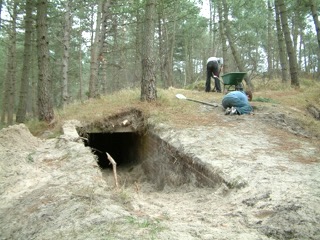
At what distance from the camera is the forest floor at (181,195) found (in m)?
3.33

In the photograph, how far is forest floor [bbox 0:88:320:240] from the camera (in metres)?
3.33

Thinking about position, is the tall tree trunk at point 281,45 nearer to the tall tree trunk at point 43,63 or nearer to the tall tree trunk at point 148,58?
the tall tree trunk at point 148,58

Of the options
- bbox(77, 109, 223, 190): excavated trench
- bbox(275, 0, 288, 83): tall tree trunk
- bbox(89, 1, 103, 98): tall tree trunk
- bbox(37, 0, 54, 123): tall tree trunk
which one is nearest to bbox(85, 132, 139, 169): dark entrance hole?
bbox(77, 109, 223, 190): excavated trench

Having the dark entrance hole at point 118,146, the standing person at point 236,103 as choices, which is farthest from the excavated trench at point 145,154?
the standing person at point 236,103

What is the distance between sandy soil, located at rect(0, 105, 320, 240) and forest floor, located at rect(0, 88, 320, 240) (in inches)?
0.4

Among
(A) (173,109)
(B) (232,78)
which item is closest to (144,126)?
(A) (173,109)

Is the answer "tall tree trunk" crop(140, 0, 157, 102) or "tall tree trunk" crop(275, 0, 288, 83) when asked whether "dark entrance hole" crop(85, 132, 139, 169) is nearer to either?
"tall tree trunk" crop(140, 0, 157, 102)

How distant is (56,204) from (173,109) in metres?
6.06

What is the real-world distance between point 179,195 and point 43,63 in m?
6.41

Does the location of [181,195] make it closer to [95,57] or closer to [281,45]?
[95,57]

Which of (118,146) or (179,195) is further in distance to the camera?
(118,146)

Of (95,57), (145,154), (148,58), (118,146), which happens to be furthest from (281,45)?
(145,154)

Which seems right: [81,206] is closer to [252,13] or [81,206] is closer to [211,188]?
[211,188]

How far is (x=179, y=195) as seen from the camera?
5.57 metres
